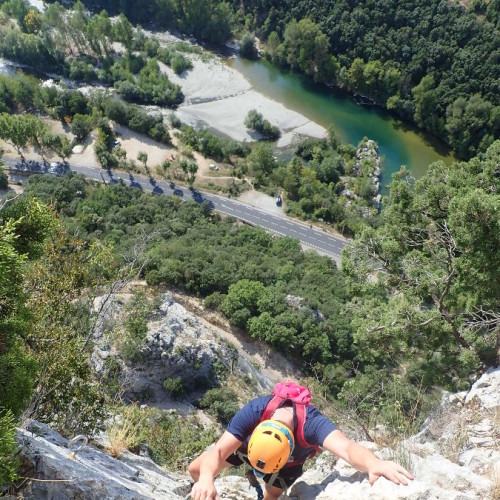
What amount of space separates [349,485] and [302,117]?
260ft

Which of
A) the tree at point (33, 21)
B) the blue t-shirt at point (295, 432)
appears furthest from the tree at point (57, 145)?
the blue t-shirt at point (295, 432)

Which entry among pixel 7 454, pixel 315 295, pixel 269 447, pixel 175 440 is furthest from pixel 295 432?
pixel 315 295

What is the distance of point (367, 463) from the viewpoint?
6.43 metres

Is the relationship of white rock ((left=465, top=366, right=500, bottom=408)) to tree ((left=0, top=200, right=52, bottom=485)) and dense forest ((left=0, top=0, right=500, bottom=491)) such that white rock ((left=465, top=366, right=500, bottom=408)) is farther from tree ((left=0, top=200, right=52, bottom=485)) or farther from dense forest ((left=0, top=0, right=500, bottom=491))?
tree ((left=0, top=200, right=52, bottom=485))

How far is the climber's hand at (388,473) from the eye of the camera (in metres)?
6.42

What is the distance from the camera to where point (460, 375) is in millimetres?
17859

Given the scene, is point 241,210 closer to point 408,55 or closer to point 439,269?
point 439,269

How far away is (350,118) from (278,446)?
8462 cm

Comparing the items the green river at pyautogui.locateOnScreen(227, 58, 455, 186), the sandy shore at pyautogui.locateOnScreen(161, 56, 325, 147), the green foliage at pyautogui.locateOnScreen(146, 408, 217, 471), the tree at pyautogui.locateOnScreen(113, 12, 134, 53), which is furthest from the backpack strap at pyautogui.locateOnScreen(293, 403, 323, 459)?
the tree at pyautogui.locateOnScreen(113, 12, 134, 53)

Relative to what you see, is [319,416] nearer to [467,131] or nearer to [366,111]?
[467,131]

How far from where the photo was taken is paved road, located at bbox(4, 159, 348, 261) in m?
57.7

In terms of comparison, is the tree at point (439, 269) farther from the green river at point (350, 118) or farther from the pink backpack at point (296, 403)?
the green river at point (350, 118)

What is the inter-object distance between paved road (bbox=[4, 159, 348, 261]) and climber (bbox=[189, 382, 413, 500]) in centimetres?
4943

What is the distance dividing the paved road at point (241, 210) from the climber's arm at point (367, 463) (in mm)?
49903
